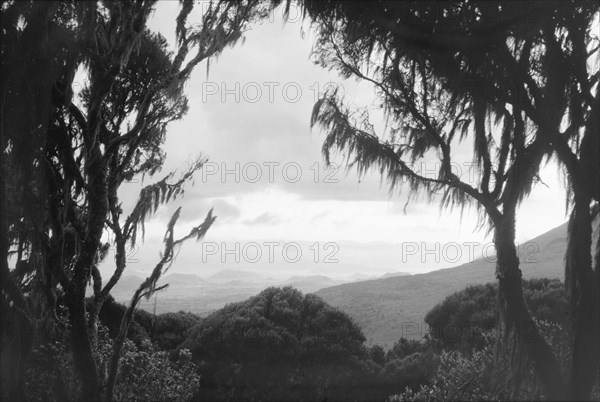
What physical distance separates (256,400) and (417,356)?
136 inches

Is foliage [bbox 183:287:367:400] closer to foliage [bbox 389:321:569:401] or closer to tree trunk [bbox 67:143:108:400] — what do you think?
foliage [bbox 389:321:569:401]

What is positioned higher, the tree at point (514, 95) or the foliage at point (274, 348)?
the tree at point (514, 95)

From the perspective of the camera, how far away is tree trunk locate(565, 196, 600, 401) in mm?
4441

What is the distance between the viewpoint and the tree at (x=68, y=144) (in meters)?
4.75

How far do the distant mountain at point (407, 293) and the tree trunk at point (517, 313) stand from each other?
1480 centimetres

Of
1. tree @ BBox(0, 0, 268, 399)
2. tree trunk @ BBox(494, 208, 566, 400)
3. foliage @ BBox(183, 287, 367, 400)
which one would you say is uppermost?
tree @ BBox(0, 0, 268, 399)

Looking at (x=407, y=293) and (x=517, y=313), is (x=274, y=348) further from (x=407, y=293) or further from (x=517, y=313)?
(x=407, y=293)

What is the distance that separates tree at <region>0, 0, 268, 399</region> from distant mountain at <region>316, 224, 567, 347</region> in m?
14.9

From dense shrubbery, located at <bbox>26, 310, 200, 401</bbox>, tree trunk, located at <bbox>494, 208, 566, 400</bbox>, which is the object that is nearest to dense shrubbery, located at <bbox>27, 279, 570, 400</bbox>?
dense shrubbery, located at <bbox>26, 310, 200, 401</bbox>

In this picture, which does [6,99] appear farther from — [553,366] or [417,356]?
[417,356]

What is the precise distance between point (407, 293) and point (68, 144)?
98.2ft

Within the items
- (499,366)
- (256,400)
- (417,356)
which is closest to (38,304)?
(499,366)

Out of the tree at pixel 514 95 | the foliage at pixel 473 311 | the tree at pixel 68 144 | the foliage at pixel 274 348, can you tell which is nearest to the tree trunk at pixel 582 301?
the tree at pixel 514 95

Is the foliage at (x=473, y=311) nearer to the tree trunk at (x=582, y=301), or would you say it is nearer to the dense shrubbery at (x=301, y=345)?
the dense shrubbery at (x=301, y=345)
